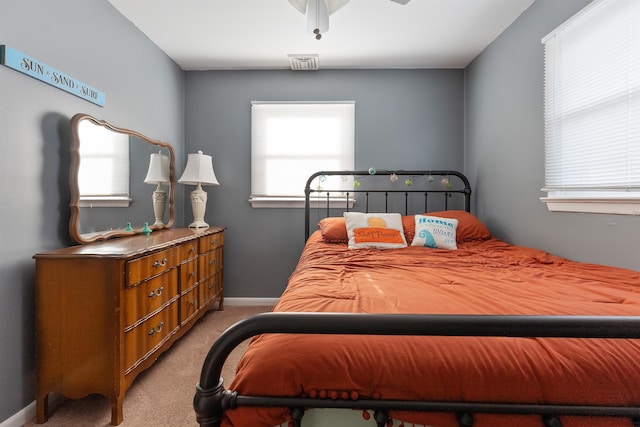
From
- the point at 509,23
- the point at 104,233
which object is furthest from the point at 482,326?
the point at 509,23

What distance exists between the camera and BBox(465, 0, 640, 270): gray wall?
1637mm

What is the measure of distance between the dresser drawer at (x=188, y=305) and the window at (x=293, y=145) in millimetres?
1129

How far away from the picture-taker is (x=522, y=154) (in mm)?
2287

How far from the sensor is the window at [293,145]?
314cm

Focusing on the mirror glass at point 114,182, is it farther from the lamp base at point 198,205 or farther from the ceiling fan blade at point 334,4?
the ceiling fan blade at point 334,4

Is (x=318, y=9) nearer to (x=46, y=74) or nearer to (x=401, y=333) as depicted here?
(x=46, y=74)

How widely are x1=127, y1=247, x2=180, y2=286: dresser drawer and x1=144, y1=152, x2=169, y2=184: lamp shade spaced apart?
2.73 feet

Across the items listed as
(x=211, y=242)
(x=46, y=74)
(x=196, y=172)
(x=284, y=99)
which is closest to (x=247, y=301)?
(x=211, y=242)

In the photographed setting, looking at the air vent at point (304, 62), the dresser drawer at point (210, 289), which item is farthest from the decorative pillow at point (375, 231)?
the air vent at point (304, 62)

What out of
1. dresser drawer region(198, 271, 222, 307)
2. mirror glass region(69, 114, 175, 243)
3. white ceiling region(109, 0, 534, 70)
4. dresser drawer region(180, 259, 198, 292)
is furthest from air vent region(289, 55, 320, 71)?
dresser drawer region(198, 271, 222, 307)

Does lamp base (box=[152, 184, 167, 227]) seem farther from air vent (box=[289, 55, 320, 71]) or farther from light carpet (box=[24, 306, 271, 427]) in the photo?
air vent (box=[289, 55, 320, 71])

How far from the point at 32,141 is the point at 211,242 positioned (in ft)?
4.55

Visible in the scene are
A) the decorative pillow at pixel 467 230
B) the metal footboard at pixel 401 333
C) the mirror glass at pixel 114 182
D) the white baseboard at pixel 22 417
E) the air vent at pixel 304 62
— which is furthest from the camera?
the air vent at pixel 304 62

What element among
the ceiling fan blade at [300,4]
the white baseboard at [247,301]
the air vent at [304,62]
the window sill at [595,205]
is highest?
the air vent at [304,62]
